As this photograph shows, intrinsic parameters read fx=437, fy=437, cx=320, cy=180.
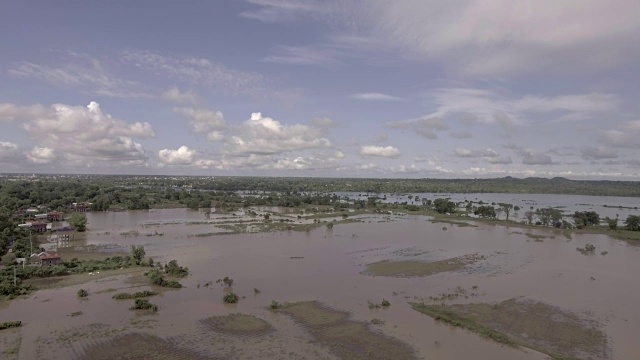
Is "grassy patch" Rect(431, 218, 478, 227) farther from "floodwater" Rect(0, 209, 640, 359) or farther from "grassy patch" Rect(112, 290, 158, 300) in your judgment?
"grassy patch" Rect(112, 290, 158, 300)

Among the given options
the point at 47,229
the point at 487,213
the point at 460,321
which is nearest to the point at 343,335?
the point at 460,321

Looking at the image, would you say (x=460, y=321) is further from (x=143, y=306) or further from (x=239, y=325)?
(x=143, y=306)

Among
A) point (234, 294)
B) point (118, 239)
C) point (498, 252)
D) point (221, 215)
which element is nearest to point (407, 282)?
point (234, 294)

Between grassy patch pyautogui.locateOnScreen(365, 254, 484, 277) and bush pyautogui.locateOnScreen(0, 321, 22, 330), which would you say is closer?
bush pyautogui.locateOnScreen(0, 321, 22, 330)

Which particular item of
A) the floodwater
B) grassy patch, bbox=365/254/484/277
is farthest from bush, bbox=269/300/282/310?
grassy patch, bbox=365/254/484/277

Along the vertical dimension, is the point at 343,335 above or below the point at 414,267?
below

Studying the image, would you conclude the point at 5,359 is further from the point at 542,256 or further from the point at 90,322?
the point at 542,256
